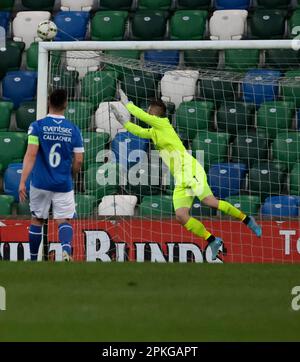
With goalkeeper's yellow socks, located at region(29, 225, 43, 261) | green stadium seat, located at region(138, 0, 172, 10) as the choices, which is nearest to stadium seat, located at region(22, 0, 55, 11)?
green stadium seat, located at region(138, 0, 172, 10)

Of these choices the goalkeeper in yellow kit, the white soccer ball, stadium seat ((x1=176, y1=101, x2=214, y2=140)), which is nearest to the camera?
the goalkeeper in yellow kit

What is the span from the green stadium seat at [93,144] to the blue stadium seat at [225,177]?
1.28 metres

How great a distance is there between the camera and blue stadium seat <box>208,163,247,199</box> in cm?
1548

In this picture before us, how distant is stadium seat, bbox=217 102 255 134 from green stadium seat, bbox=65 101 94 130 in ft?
5.12

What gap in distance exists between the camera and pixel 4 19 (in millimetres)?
18438

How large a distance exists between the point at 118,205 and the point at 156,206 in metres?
0.44

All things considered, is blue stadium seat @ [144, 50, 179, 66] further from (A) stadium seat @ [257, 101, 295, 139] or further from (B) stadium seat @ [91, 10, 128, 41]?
(A) stadium seat @ [257, 101, 295, 139]

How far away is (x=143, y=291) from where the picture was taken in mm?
10000

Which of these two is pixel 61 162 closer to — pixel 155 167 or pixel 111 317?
pixel 155 167

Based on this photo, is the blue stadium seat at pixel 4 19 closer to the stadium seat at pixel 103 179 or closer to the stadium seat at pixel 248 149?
the stadium seat at pixel 103 179

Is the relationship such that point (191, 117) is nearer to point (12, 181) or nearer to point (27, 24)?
point (12, 181)

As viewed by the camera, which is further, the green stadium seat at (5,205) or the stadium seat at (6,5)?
the stadium seat at (6,5)

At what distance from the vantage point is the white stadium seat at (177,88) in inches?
646

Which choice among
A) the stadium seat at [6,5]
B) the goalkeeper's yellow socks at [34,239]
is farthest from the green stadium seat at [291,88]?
the stadium seat at [6,5]
